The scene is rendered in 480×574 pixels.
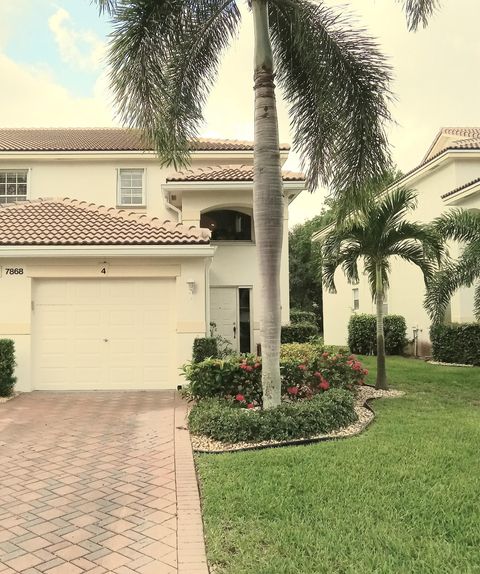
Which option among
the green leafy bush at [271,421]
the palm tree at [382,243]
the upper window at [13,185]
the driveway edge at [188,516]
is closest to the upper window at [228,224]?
the palm tree at [382,243]

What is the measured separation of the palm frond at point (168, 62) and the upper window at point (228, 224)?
6.75m

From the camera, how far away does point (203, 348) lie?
39.1 feet

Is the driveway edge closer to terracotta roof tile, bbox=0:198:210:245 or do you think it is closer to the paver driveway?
the paver driveway

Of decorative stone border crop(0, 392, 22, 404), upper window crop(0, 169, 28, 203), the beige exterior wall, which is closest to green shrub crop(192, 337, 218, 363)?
decorative stone border crop(0, 392, 22, 404)

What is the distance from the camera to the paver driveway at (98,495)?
416cm

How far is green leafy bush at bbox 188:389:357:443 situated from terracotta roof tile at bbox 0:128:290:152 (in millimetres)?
11940

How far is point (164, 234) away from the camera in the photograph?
1277 centimetres

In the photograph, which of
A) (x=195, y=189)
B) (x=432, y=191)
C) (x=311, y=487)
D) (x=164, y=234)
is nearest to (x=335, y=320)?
(x=432, y=191)

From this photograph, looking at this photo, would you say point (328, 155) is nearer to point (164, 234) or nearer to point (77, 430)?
point (164, 234)

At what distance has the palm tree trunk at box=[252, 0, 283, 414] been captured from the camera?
8.09 m

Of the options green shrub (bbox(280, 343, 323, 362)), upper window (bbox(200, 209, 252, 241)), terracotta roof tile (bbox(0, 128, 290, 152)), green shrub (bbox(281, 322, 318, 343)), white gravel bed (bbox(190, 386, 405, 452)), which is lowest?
white gravel bed (bbox(190, 386, 405, 452))

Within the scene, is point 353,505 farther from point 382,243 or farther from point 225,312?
point 225,312

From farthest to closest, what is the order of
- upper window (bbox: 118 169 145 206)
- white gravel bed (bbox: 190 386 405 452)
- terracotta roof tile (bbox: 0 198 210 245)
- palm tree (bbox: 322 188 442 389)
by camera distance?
upper window (bbox: 118 169 145 206)
terracotta roof tile (bbox: 0 198 210 245)
palm tree (bbox: 322 188 442 389)
white gravel bed (bbox: 190 386 405 452)

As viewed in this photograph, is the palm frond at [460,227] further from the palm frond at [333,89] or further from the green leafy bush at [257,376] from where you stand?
the green leafy bush at [257,376]
